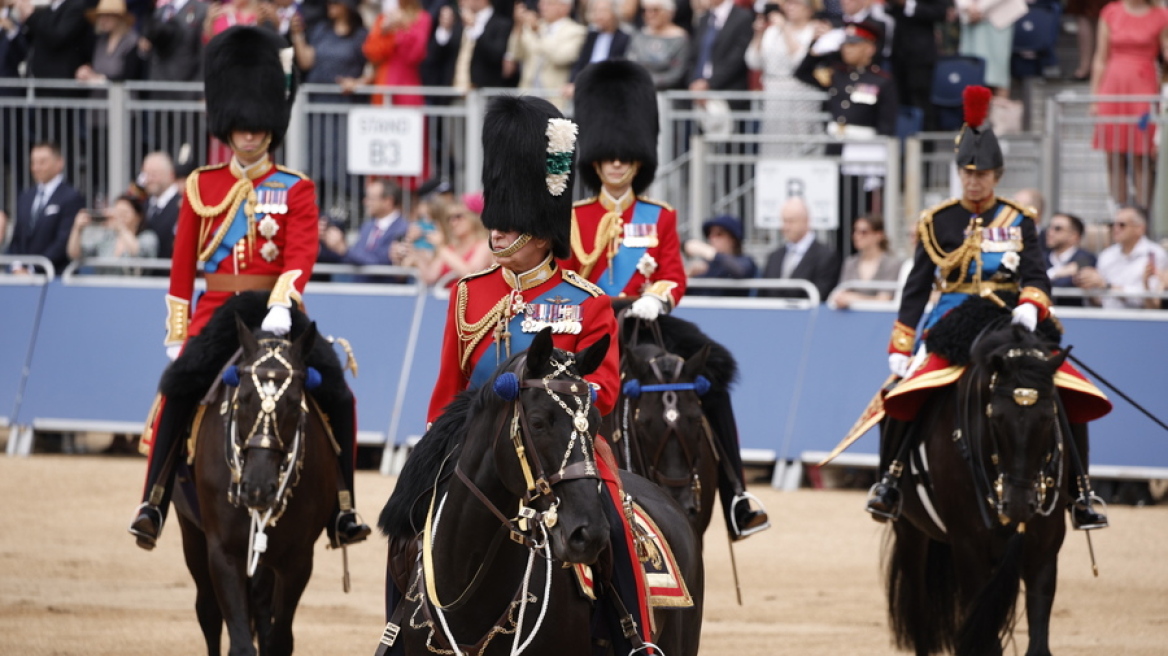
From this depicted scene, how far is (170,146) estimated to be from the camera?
53.7 ft

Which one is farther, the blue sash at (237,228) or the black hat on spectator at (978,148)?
the black hat on spectator at (978,148)

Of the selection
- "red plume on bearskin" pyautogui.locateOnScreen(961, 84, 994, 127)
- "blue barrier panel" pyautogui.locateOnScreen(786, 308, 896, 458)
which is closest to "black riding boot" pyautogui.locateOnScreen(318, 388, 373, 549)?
"red plume on bearskin" pyautogui.locateOnScreen(961, 84, 994, 127)

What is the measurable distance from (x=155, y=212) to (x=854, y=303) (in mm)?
6096

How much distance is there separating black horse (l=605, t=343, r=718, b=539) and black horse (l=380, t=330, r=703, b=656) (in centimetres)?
261

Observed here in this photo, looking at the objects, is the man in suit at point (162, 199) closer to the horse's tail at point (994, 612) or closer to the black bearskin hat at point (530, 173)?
the horse's tail at point (994, 612)

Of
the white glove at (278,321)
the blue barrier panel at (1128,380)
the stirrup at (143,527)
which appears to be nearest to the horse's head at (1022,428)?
the white glove at (278,321)

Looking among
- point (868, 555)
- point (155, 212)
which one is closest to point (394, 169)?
point (155, 212)

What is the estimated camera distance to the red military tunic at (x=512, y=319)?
5438mm

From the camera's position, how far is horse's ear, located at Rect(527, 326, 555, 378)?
4.71 m

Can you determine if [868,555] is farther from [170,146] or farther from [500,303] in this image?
[170,146]

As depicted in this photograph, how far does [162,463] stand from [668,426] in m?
2.25

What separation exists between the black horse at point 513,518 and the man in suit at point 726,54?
399 inches

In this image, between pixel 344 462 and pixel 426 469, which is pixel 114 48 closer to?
pixel 344 462

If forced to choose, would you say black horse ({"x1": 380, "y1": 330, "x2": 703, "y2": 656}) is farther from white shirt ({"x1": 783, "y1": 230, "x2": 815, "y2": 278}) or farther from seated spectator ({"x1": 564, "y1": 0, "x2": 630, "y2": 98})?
seated spectator ({"x1": 564, "y1": 0, "x2": 630, "y2": 98})
